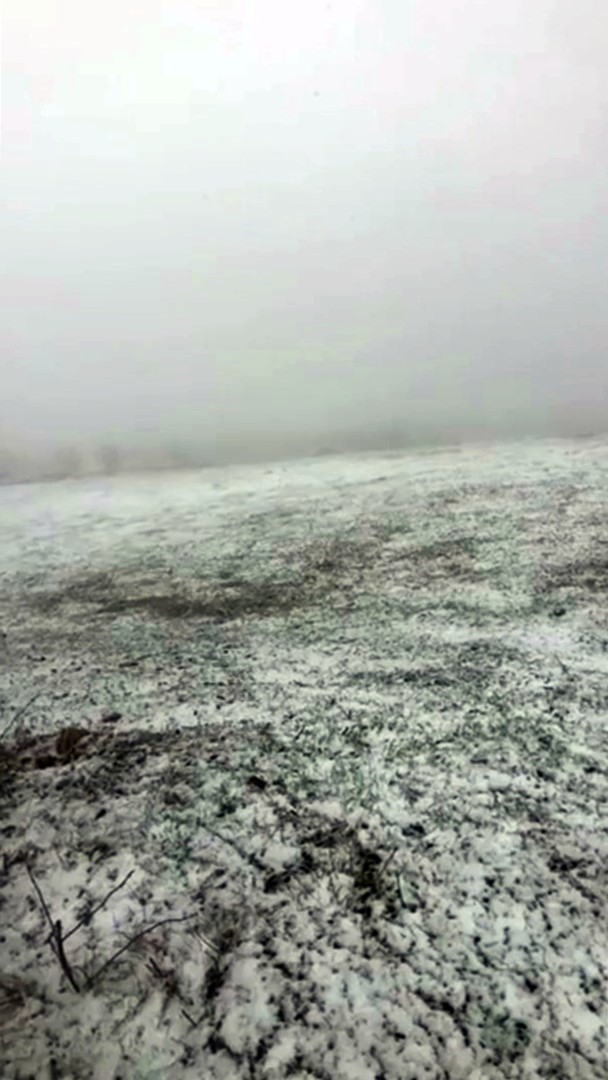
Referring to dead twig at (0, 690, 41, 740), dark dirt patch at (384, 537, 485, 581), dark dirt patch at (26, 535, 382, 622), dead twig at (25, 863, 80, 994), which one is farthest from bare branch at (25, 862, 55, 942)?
dark dirt patch at (384, 537, 485, 581)

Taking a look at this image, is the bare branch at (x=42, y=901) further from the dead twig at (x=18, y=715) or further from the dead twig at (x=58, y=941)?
the dead twig at (x=18, y=715)

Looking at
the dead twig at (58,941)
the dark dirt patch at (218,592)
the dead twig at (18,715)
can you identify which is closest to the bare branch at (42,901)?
the dead twig at (58,941)

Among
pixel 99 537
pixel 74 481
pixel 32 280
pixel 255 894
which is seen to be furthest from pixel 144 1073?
pixel 32 280

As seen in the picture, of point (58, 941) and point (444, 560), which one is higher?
point (444, 560)

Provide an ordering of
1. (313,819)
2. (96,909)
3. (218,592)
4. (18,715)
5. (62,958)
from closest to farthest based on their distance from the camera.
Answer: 1. (62,958)
2. (96,909)
3. (313,819)
4. (18,715)
5. (218,592)

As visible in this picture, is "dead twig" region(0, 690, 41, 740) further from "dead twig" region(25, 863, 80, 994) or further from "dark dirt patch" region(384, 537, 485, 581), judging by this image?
"dark dirt patch" region(384, 537, 485, 581)

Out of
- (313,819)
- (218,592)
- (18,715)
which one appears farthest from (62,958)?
(218,592)

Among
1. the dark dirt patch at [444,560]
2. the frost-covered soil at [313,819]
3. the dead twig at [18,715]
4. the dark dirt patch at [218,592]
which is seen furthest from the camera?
the dark dirt patch at [444,560]

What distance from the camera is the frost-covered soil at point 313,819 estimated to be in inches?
43.2

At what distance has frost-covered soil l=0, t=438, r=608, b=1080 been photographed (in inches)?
43.2

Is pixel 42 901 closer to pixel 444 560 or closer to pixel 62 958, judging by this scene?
pixel 62 958

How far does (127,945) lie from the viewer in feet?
4.12

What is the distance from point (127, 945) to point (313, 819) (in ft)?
1.46

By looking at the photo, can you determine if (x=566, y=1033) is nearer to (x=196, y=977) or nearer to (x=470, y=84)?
(x=196, y=977)
